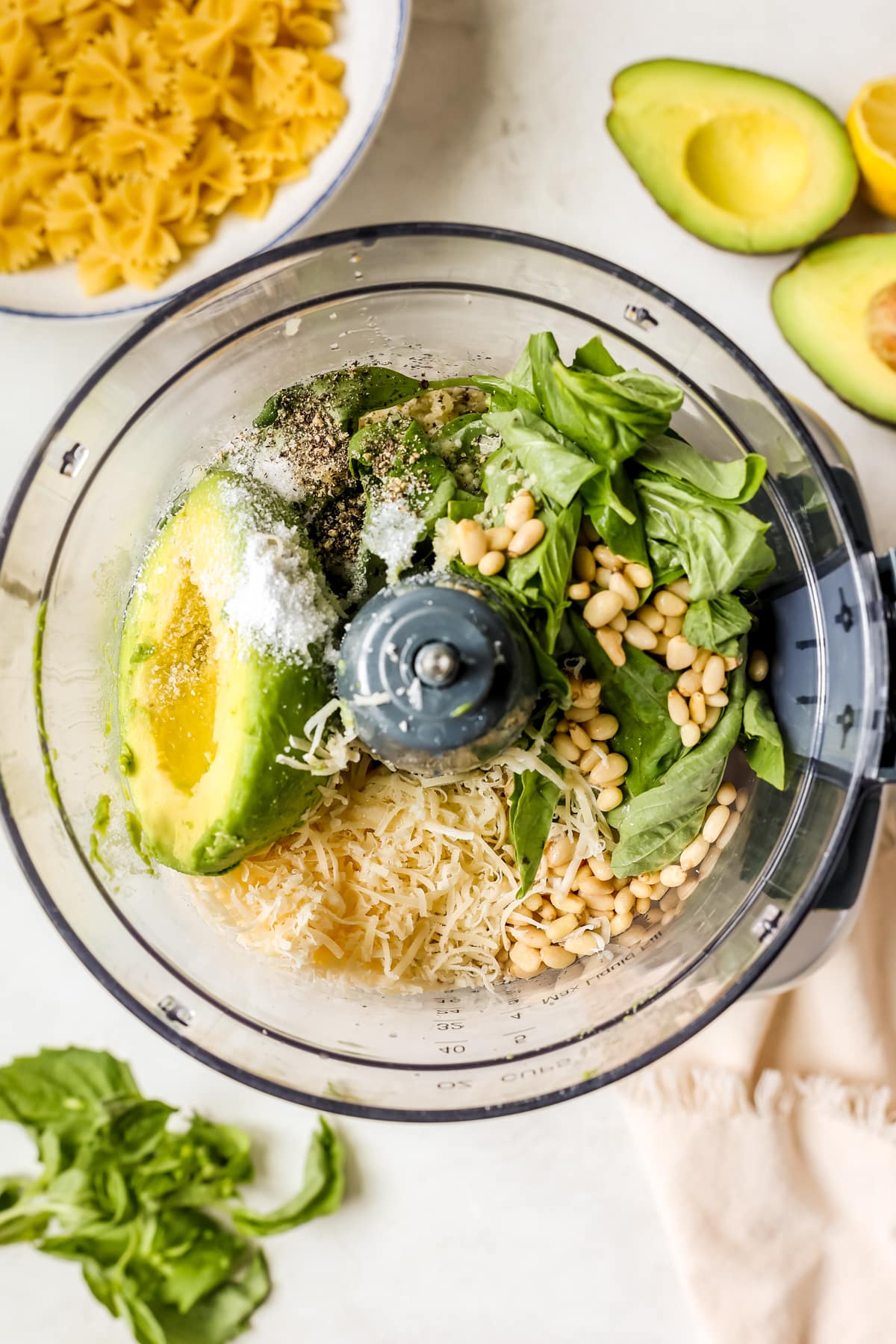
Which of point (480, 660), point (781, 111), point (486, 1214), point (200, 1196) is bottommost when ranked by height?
point (486, 1214)

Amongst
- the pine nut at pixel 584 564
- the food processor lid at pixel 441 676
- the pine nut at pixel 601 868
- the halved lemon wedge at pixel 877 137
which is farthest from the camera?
the halved lemon wedge at pixel 877 137

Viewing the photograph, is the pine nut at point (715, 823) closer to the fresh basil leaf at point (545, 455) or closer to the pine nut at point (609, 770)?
the pine nut at point (609, 770)

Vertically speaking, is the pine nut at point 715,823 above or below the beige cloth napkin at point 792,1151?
above

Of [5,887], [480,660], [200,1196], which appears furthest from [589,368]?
[200,1196]

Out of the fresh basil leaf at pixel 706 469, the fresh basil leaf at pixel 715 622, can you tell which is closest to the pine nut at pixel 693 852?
the fresh basil leaf at pixel 715 622

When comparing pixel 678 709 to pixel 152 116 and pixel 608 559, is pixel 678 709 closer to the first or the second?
pixel 608 559

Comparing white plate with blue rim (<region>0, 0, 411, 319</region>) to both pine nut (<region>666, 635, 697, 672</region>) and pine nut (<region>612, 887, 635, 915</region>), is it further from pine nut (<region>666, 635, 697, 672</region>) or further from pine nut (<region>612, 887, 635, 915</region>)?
pine nut (<region>612, 887, 635, 915</region>)

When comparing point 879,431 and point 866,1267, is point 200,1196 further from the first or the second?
point 879,431
